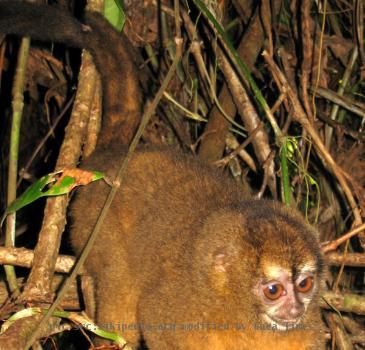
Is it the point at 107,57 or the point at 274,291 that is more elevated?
the point at 107,57

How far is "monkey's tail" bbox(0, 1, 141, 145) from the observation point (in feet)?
11.7

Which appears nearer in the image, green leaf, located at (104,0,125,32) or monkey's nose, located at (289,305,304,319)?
monkey's nose, located at (289,305,304,319)

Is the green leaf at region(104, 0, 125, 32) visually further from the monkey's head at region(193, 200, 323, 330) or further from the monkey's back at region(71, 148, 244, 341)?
the monkey's head at region(193, 200, 323, 330)

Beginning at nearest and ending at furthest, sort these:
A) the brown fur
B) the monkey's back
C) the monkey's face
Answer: the monkey's face
the brown fur
the monkey's back

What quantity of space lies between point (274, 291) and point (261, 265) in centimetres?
14

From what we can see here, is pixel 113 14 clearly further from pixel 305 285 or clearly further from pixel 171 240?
pixel 305 285

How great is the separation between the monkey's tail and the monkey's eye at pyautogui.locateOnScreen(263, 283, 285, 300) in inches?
57.1

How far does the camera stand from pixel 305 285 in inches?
117

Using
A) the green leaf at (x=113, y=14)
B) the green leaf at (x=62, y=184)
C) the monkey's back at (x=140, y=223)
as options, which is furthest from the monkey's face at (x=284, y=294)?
the green leaf at (x=113, y=14)

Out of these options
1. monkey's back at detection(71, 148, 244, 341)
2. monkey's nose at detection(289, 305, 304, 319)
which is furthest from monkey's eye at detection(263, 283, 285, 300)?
monkey's back at detection(71, 148, 244, 341)

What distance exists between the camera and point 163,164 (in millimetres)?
3605

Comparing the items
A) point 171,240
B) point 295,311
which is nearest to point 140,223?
point 171,240

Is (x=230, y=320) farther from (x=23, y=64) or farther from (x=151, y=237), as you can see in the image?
(x=23, y=64)

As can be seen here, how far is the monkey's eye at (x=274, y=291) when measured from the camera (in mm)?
2881
